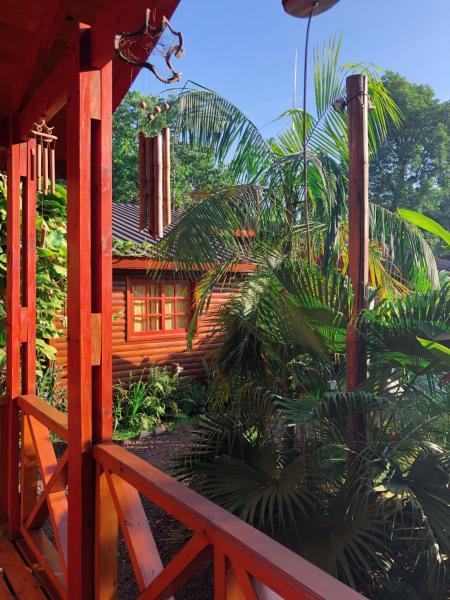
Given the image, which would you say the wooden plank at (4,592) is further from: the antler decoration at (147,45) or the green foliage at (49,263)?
the green foliage at (49,263)

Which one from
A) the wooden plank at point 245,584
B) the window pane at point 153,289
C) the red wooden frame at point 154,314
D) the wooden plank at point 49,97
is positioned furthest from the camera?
the window pane at point 153,289

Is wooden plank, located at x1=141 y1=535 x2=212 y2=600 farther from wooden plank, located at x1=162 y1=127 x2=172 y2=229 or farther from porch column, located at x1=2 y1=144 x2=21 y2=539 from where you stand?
porch column, located at x1=2 y1=144 x2=21 y2=539

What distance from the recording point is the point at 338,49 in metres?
4.15

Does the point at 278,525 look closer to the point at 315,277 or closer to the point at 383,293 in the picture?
the point at 315,277

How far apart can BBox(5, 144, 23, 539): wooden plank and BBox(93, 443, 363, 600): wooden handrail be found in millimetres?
1578

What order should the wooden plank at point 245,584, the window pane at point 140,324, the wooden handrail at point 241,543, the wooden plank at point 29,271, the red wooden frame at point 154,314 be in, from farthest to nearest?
the window pane at point 140,324
the red wooden frame at point 154,314
the wooden plank at point 29,271
the wooden plank at point 245,584
the wooden handrail at point 241,543

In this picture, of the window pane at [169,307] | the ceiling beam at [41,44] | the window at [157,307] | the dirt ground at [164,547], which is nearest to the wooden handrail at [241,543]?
the ceiling beam at [41,44]

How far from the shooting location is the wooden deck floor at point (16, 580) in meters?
2.26

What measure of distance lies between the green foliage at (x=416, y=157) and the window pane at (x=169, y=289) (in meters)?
24.0

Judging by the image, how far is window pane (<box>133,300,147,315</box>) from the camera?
7.57m

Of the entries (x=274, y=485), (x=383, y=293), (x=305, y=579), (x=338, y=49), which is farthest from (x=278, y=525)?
(x=338, y=49)

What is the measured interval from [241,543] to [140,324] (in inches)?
268

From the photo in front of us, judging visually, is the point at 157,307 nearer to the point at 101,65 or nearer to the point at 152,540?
the point at 101,65

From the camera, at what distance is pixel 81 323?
1.80 meters
